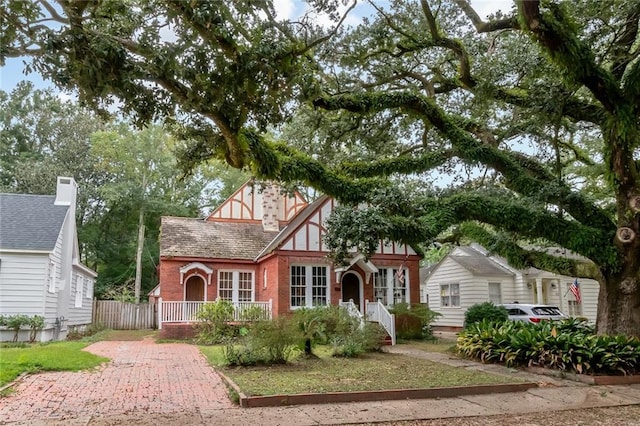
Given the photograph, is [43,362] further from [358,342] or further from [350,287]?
[350,287]

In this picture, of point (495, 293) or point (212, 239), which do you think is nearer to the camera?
point (212, 239)

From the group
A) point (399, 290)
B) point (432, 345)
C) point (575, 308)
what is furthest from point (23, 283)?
point (575, 308)

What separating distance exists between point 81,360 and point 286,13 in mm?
9180

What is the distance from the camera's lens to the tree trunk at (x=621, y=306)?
38.7ft

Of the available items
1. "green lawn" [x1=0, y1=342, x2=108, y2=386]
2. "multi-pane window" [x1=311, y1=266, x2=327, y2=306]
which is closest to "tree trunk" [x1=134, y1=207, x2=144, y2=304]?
"multi-pane window" [x1=311, y1=266, x2=327, y2=306]

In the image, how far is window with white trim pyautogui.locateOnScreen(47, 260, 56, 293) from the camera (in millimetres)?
16375

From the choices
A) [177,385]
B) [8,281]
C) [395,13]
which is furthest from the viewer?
[8,281]

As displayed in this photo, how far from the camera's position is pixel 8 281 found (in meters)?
15.6

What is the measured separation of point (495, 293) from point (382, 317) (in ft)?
Result: 30.8

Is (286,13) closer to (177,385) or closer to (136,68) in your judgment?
(136,68)

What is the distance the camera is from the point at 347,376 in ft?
32.0

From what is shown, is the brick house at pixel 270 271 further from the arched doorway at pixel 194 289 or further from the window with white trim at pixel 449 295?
the window with white trim at pixel 449 295

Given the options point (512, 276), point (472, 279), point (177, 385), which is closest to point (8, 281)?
point (177, 385)

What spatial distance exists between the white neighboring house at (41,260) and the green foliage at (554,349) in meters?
13.6
